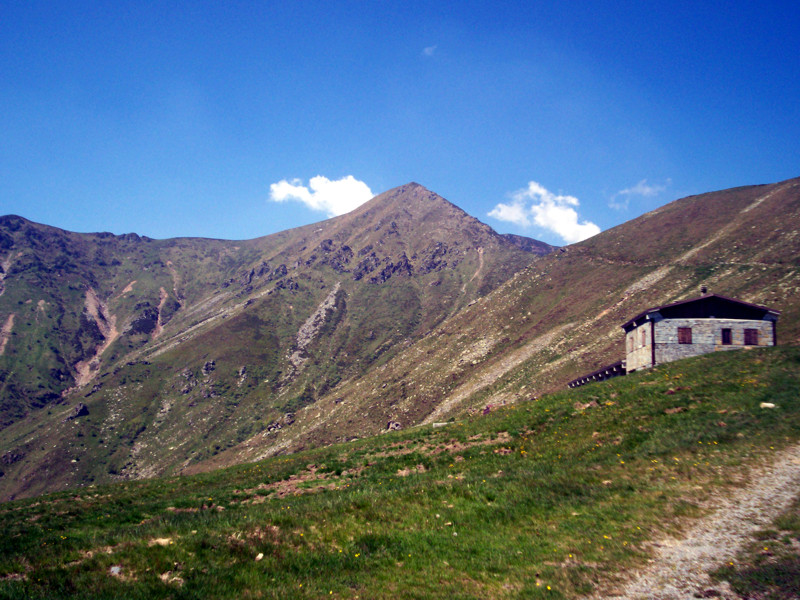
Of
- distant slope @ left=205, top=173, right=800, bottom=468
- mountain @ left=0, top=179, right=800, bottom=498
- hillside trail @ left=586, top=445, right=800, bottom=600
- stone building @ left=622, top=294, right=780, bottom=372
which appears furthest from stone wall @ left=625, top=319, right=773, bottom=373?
hillside trail @ left=586, top=445, right=800, bottom=600

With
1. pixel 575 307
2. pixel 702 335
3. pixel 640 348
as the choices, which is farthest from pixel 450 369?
pixel 702 335

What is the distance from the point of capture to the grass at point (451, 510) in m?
10.1

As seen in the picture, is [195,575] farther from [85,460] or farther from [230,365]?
[230,365]

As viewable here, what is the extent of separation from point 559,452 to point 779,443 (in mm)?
8421

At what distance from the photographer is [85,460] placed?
503ft

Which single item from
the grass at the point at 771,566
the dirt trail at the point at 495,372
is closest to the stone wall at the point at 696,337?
the grass at the point at 771,566

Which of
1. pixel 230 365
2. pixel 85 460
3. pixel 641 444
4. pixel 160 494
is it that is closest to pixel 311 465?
pixel 160 494

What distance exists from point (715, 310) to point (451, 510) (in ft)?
123

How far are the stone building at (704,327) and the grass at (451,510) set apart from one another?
1220 cm

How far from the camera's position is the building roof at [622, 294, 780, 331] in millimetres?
38656

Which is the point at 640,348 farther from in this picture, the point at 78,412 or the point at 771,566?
the point at 78,412

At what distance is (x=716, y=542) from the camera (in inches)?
467

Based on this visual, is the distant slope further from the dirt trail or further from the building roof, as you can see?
the building roof

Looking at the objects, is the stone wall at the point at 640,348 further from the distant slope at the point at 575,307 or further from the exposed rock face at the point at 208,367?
the exposed rock face at the point at 208,367
